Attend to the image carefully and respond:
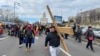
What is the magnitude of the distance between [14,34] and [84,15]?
285ft

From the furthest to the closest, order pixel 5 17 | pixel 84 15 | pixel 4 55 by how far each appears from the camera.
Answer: pixel 5 17 → pixel 84 15 → pixel 4 55

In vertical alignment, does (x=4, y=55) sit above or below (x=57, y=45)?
below

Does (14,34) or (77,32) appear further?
(14,34)

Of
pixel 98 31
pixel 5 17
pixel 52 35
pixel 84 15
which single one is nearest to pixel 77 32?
pixel 98 31

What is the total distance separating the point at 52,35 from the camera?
10.9 m

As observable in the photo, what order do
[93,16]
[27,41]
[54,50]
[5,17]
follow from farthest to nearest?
[5,17] < [93,16] < [27,41] < [54,50]

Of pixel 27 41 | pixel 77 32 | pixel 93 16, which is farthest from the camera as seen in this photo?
pixel 93 16

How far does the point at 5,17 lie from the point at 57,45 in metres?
126

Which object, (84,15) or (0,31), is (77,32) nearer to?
(0,31)

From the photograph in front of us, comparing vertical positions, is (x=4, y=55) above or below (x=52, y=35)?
below

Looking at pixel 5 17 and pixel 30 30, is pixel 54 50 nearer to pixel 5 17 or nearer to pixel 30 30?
pixel 30 30

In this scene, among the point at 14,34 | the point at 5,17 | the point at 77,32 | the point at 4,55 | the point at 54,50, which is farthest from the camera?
the point at 5,17

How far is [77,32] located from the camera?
29.5 metres

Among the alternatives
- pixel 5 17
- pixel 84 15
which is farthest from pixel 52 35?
pixel 5 17
